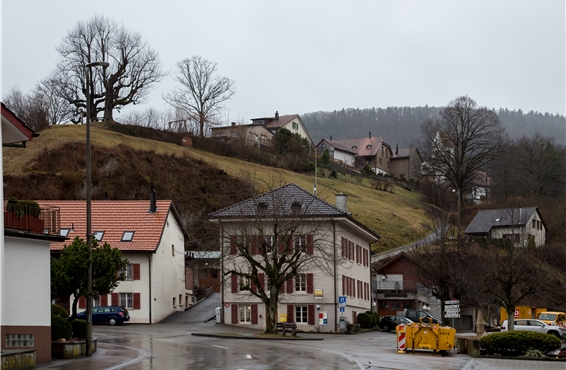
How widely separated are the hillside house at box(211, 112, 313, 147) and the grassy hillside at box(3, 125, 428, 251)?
40.2ft

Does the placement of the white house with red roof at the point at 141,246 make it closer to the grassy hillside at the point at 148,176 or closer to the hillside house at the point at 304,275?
the hillside house at the point at 304,275

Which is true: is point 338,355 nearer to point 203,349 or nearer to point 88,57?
point 203,349

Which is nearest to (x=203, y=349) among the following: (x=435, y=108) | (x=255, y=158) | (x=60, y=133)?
(x=60, y=133)

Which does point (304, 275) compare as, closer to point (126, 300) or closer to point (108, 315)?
point (126, 300)

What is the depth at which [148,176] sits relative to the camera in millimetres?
80875

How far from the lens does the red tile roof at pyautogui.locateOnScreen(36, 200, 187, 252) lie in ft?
172

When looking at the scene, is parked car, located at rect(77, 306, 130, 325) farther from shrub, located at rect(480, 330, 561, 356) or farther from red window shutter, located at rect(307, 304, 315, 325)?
shrub, located at rect(480, 330, 561, 356)

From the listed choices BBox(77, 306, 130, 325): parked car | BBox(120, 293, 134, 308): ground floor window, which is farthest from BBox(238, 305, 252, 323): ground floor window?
BBox(120, 293, 134, 308): ground floor window

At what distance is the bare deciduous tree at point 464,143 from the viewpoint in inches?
3295

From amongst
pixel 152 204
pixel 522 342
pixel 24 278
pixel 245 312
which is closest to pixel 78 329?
pixel 24 278

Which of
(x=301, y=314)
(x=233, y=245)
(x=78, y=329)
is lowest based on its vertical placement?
(x=301, y=314)

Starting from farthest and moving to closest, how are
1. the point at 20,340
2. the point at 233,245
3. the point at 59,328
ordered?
the point at 233,245 < the point at 59,328 < the point at 20,340

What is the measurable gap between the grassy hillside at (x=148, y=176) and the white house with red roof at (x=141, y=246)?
1598cm

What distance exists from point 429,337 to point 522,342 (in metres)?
3.46
